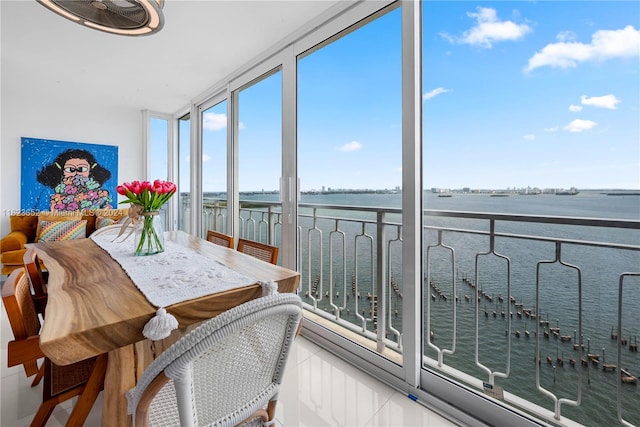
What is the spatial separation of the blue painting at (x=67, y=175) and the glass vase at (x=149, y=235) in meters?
3.44

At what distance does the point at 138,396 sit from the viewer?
2.06ft

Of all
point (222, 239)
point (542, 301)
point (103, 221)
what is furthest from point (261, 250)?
point (103, 221)

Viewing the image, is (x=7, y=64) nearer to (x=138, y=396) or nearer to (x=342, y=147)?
(x=342, y=147)

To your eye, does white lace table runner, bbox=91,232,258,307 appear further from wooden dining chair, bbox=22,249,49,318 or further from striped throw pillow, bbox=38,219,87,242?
striped throw pillow, bbox=38,219,87,242

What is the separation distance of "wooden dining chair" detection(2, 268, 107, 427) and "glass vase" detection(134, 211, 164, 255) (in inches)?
19.6

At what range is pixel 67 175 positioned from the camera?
4.00 meters

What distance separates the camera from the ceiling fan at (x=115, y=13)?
130 cm

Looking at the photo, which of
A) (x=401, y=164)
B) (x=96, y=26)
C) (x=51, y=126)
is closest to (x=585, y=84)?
(x=401, y=164)

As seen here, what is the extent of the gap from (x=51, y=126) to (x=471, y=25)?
17.0 ft

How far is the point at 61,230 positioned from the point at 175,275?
11.2 ft

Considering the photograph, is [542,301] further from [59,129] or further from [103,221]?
[59,129]

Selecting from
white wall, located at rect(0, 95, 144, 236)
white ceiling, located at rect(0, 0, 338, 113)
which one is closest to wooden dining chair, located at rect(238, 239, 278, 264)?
white ceiling, located at rect(0, 0, 338, 113)

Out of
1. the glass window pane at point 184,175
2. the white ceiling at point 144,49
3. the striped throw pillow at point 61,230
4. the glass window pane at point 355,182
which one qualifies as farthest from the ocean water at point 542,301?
the striped throw pillow at point 61,230

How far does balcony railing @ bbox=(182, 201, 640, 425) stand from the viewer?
137 centimetres
